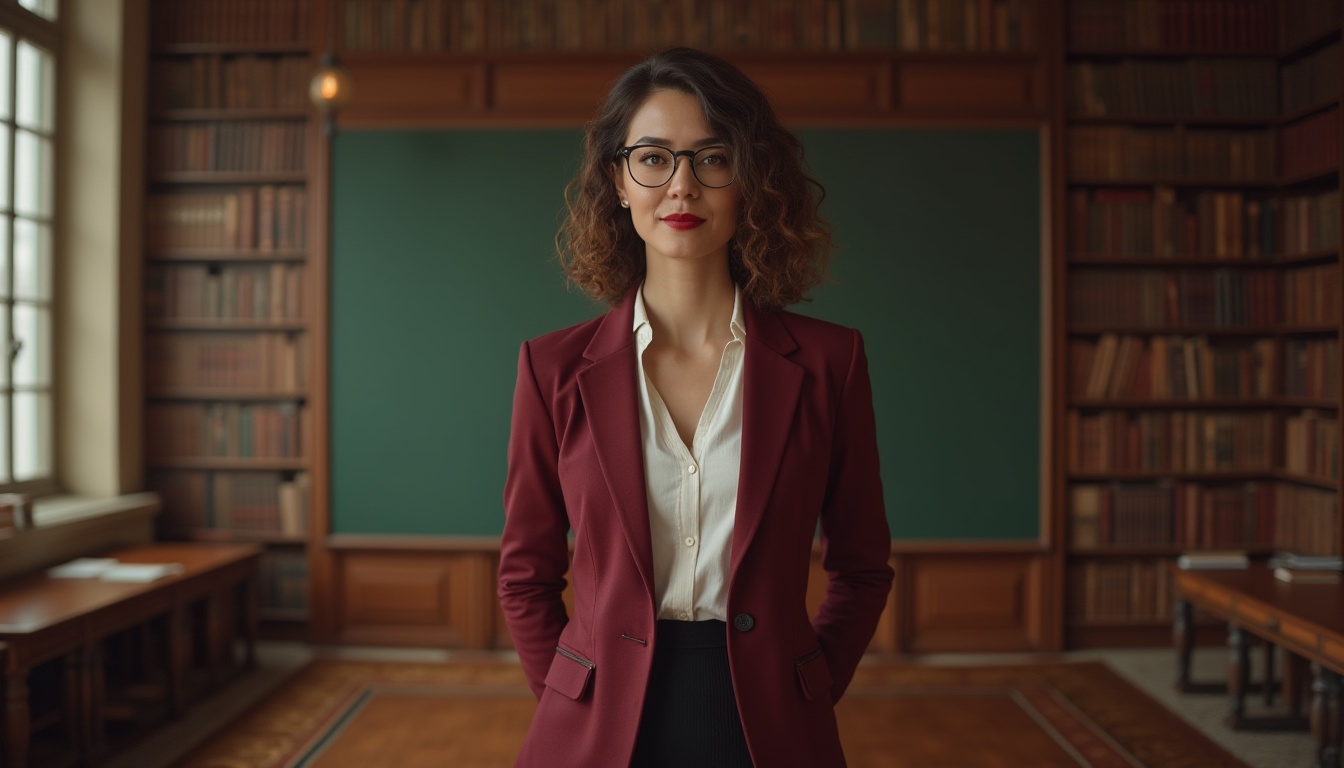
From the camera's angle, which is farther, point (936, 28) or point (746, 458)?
point (936, 28)

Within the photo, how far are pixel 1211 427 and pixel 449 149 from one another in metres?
4.04

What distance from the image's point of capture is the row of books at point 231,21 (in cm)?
470

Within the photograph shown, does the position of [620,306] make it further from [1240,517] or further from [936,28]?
[1240,517]

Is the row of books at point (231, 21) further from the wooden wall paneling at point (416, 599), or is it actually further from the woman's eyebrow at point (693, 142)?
the woman's eyebrow at point (693, 142)

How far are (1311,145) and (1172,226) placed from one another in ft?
2.22

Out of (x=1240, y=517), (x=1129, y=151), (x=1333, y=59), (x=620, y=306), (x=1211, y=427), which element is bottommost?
(x=1240, y=517)

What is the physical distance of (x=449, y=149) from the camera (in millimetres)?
4707

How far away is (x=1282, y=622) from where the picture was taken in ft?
10.5

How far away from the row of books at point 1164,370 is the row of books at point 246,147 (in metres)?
3.99

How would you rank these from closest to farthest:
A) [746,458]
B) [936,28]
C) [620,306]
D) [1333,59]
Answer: [746,458] < [620,306] < [1333,59] < [936,28]

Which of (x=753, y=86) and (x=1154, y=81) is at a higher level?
(x=1154, y=81)

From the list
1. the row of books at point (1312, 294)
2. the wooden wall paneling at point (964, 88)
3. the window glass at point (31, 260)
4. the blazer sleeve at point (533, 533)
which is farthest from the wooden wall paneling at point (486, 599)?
the blazer sleeve at point (533, 533)

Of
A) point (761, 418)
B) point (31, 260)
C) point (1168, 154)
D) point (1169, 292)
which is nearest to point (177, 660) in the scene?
point (31, 260)

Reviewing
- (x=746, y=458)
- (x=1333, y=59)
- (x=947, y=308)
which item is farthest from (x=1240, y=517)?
(x=746, y=458)
